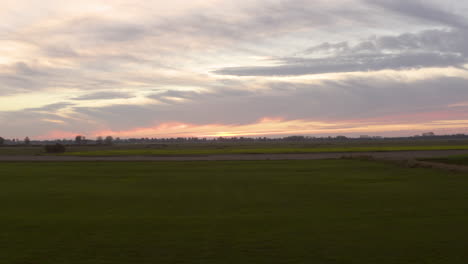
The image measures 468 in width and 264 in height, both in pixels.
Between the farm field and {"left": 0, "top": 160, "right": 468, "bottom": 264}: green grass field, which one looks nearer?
{"left": 0, "top": 160, "right": 468, "bottom": 264}: green grass field

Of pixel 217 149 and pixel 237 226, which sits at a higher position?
pixel 217 149

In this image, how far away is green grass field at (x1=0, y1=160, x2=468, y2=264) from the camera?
312 inches

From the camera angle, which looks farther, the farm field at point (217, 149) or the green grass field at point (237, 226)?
the farm field at point (217, 149)

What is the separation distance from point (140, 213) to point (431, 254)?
28.8 ft

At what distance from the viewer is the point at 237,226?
34.8 ft

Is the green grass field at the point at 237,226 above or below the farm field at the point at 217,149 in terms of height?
below

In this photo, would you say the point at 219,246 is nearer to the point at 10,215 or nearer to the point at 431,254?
the point at 431,254

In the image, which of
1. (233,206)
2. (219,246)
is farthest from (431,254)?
(233,206)

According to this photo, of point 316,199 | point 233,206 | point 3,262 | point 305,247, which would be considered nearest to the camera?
point 3,262

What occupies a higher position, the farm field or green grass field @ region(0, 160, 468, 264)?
the farm field

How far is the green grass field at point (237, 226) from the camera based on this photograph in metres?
7.92

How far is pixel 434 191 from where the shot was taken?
56.3 feet

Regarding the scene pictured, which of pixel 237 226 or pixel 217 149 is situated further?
pixel 217 149

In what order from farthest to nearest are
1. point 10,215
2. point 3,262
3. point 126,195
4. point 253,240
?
point 126,195, point 10,215, point 253,240, point 3,262
